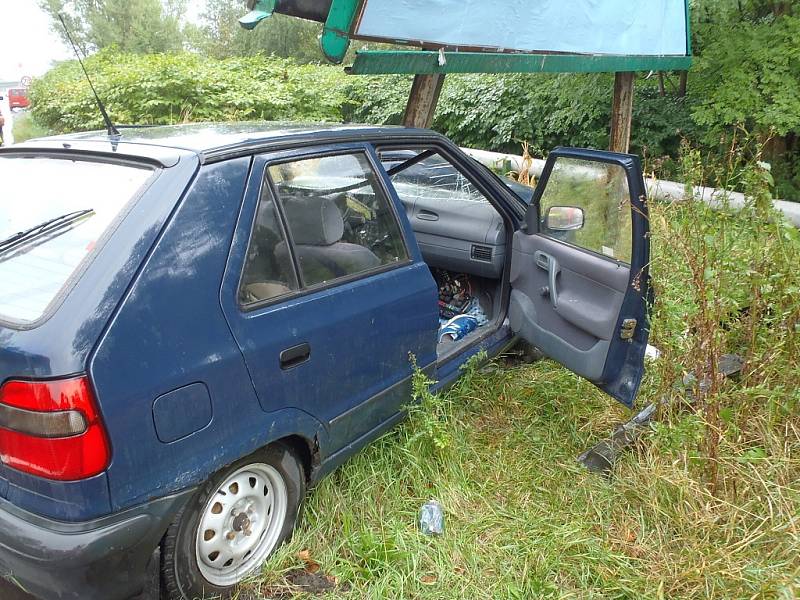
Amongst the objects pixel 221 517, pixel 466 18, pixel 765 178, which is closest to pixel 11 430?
pixel 221 517

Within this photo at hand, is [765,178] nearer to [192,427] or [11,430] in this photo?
[192,427]

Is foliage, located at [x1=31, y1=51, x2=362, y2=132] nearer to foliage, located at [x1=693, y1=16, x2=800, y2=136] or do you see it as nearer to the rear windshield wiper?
foliage, located at [x1=693, y1=16, x2=800, y2=136]

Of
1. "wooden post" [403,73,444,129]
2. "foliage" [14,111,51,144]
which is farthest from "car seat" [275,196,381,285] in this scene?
"foliage" [14,111,51,144]

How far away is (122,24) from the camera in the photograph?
39625 millimetres

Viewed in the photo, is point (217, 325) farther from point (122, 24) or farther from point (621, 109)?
point (122, 24)

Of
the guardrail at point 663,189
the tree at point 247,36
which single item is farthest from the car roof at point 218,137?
the tree at point 247,36

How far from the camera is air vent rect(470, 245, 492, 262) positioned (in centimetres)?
371

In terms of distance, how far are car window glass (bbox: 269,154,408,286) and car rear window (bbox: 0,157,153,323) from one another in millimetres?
578

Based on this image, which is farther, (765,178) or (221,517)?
(765,178)

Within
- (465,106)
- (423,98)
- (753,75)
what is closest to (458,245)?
(423,98)

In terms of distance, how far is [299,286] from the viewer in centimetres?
241

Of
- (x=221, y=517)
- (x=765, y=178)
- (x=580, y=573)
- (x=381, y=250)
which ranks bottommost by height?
(x=580, y=573)

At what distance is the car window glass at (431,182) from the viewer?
4.09m

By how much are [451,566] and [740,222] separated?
2269 mm
